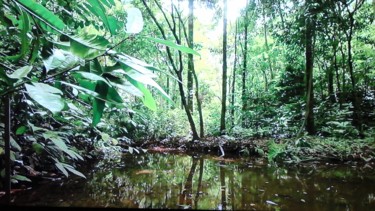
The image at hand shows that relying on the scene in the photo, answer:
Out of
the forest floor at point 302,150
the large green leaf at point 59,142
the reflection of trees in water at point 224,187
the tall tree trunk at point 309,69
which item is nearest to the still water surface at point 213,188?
the reflection of trees in water at point 224,187

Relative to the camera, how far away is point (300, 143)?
3.64 meters

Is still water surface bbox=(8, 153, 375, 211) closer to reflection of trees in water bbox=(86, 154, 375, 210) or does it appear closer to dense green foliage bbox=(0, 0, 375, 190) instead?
reflection of trees in water bbox=(86, 154, 375, 210)

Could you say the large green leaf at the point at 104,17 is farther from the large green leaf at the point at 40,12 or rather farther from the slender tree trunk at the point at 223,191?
the slender tree trunk at the point at 223,191

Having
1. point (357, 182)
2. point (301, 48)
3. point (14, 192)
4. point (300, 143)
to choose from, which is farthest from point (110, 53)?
point (301, 48)

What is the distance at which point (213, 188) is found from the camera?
2141 millimetres

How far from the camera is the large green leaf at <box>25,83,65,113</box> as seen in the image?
0.97ft

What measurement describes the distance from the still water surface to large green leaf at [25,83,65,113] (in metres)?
1.42

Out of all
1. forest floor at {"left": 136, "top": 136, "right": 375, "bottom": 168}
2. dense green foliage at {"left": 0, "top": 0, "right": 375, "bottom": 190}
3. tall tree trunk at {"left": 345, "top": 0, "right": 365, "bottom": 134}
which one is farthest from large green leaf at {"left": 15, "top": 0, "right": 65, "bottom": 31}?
tall tree trunk at {"left": 345, "top": 0, "right": 365, "bottom": 134}

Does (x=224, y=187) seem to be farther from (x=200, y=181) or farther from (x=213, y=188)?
(x=200, y=181)

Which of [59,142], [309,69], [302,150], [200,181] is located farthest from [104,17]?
[309,69]

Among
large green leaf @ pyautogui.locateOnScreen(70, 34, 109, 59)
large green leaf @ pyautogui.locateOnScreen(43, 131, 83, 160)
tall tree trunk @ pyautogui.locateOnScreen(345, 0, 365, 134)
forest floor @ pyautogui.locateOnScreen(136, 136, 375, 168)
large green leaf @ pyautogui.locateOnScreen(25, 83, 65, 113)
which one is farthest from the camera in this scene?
tall tree trunk @ pyautogui.locateOnScreen(345, 0, 365, 134)

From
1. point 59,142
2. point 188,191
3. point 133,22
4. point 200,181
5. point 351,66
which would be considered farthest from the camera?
point 351,66

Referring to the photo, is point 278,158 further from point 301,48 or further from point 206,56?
point 206,56

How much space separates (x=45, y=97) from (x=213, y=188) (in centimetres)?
196
